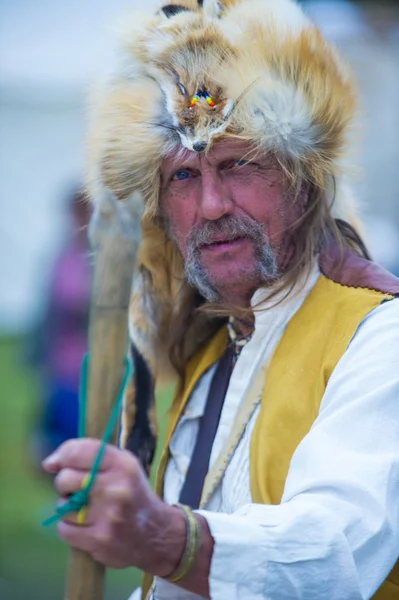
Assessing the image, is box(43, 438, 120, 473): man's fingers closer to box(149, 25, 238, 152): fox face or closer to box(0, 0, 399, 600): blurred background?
box(149, 25, 238, 152): fox face

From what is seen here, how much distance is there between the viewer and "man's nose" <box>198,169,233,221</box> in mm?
2119

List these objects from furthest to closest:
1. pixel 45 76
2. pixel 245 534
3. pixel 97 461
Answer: pixel 45 76
pixel 245 534
pixel 97 461

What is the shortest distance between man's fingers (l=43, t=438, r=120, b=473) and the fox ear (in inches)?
51.9

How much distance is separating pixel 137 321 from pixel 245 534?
1.17 metres

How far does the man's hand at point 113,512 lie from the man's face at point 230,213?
2.89 ft

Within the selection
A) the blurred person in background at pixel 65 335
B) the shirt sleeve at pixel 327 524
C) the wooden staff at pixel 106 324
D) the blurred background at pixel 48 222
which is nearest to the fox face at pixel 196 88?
the wooden staff at pixel 106 324

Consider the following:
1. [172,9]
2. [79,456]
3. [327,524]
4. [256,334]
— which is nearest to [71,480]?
[79,456]

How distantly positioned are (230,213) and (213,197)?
0.20 ft

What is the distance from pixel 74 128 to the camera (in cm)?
1006

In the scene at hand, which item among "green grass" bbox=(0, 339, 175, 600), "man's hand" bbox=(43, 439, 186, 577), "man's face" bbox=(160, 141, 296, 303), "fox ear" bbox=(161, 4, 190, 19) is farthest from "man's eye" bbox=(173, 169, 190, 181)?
"green grass" bbox=(0, 339, 175, 600)

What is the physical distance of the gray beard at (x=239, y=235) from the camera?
214cm

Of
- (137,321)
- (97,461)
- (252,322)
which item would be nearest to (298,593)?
(97,461)

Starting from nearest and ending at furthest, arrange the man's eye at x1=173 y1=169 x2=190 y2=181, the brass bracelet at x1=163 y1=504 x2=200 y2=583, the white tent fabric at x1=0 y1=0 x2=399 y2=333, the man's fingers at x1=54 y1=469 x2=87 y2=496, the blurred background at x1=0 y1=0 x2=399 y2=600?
the man's fingers at x1=54 y1=469 x2=87 y2=496 → the brass bracelet at x1=163 y1=504 x2=200 y2=583 → the man's eye at x1=173 y1=169 x2=190 y2=181 → the blurred background at x1=0 y1=0 x2=399 y2=600 → the white tent fabric at x1=0 y1=0 x2=399 y2=333

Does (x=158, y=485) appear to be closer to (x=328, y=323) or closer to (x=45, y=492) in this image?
(x=328, y=323)
